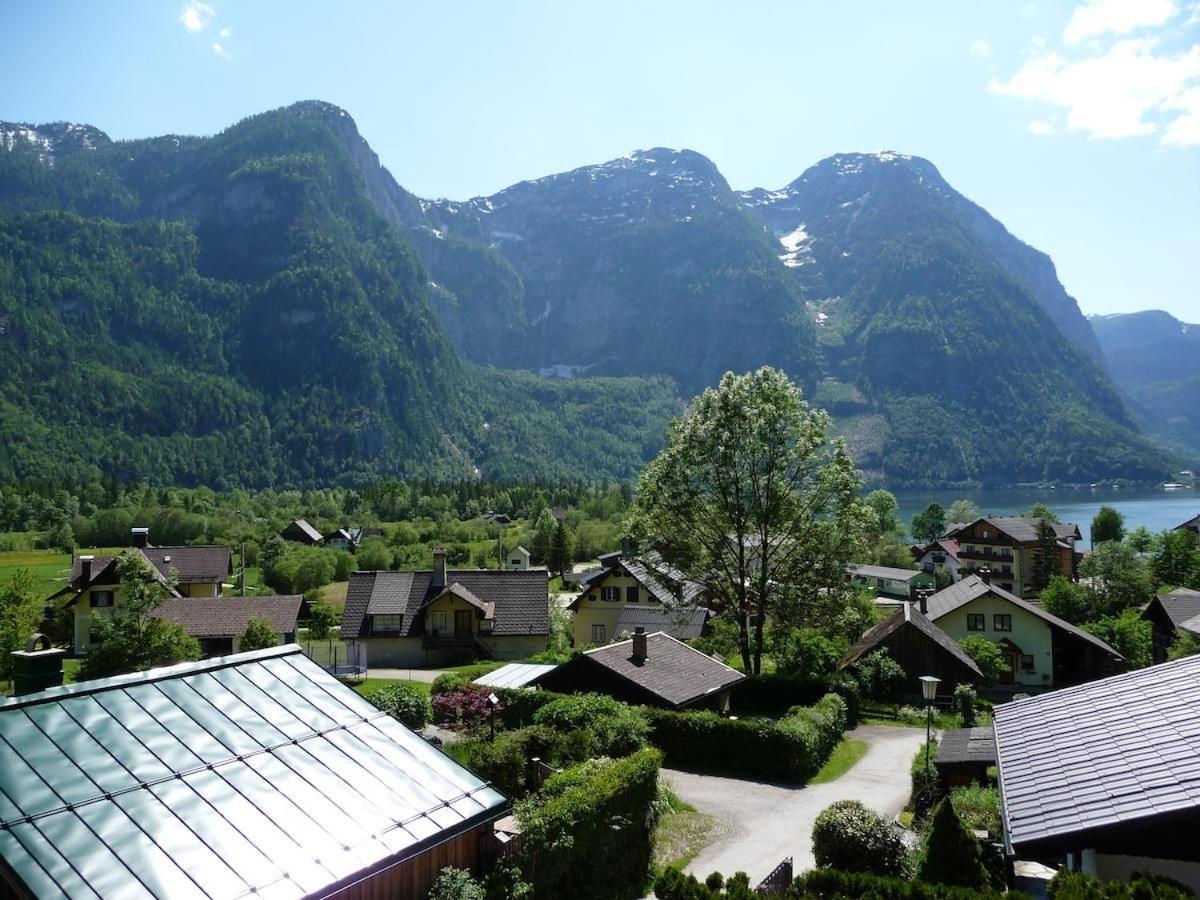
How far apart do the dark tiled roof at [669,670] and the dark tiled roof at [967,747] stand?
7.96 m

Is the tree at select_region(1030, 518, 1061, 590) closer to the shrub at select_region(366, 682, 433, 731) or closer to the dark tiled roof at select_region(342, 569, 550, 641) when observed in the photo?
the dark tiled roof at select_region(342, 569, 550, 641)

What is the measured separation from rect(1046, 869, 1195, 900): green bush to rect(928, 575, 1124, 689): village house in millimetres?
44250

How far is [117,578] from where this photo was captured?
5600 cm

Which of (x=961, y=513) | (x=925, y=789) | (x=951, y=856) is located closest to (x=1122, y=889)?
(x=951, y=856)

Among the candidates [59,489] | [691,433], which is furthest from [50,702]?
[59,489]

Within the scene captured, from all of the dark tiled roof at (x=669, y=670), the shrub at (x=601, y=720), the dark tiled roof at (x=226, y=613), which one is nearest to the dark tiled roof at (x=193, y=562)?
the dark tiled roof at (x=226, y=613)

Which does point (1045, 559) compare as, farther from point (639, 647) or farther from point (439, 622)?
point (639, 647)

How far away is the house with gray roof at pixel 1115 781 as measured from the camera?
7.96m

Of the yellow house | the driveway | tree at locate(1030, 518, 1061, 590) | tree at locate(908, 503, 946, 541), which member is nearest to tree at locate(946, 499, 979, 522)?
tree at locate(908, 503, 946, 541)

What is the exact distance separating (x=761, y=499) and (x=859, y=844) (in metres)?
19.1

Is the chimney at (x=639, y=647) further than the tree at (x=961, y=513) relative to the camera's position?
No

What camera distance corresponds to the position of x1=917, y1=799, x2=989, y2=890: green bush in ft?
45.9

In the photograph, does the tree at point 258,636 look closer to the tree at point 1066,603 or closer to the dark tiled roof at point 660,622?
the dark tiled roof at point 660,622

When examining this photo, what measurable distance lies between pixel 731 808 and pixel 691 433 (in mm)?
16087
